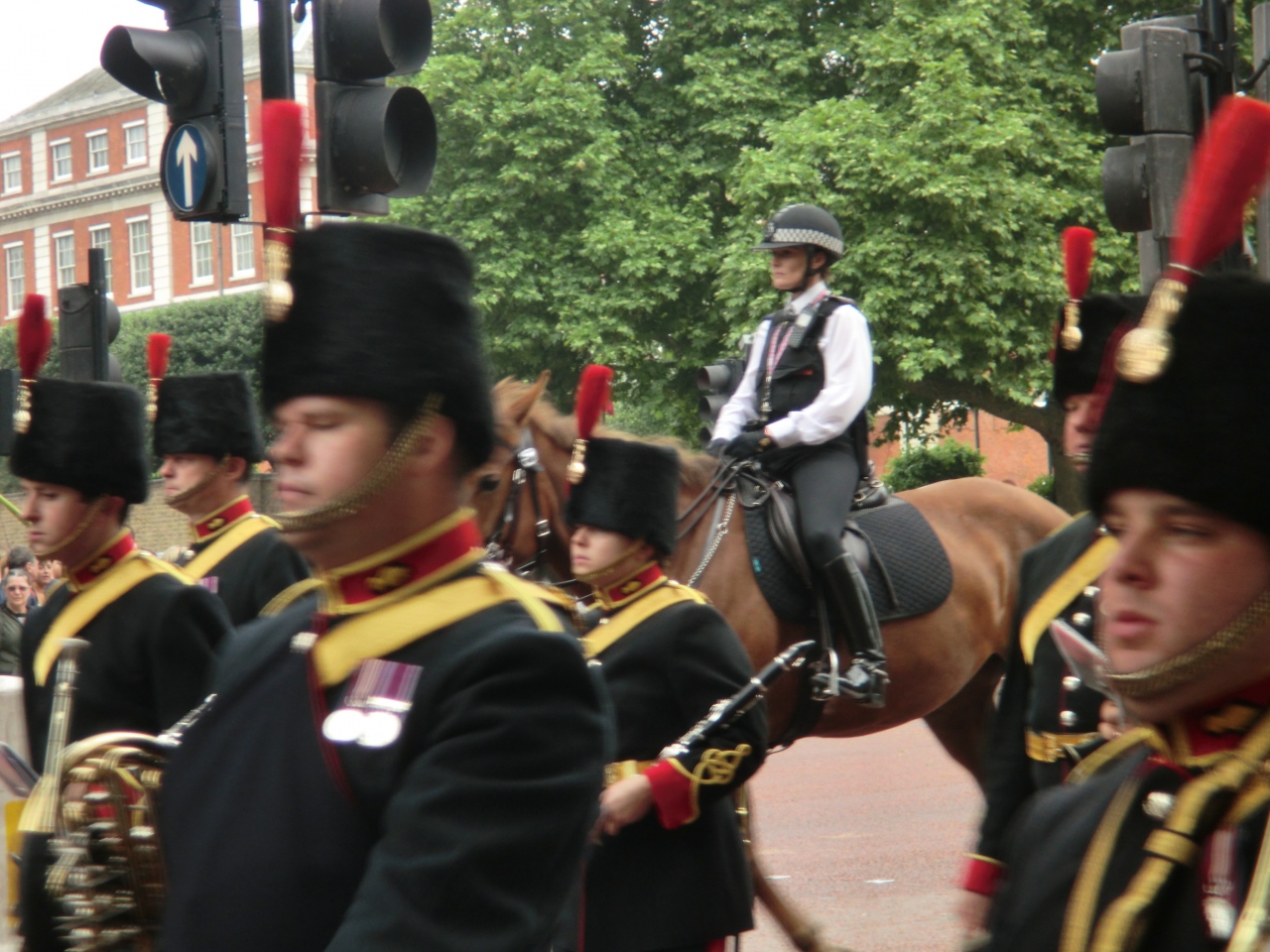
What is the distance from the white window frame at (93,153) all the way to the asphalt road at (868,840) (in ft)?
144

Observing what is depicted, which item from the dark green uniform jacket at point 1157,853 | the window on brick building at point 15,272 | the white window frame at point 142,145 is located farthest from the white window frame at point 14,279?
the dark green uniform jacket at point 1157,853

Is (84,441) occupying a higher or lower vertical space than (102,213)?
lower

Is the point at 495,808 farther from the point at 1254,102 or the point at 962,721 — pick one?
the point at 962,721

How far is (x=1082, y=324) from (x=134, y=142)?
50.2 meters

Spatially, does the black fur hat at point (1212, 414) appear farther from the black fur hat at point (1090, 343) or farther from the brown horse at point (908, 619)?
the brown horse at point (908, 619)

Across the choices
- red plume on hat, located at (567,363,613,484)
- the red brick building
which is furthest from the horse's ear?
the red brick building

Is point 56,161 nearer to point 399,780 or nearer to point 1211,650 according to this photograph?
point 399,780

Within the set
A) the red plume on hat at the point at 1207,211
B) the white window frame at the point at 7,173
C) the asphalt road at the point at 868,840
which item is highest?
the white window frame at the point at 7,173

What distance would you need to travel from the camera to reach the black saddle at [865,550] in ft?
23.5

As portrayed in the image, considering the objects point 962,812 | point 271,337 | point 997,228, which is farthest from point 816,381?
point 997,228

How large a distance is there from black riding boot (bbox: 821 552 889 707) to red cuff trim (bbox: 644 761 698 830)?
305cm

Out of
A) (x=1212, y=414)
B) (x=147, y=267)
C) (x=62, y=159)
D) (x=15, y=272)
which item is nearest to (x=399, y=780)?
(x=1212, y=414)

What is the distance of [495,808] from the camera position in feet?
6.56

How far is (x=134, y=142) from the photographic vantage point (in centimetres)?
5056
